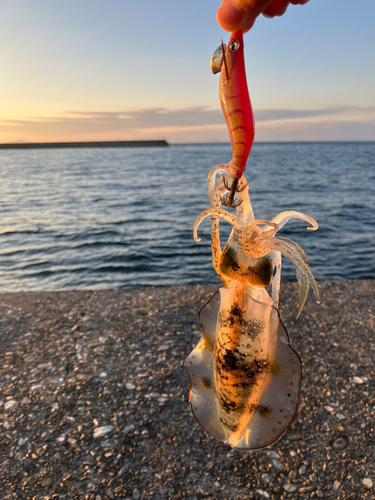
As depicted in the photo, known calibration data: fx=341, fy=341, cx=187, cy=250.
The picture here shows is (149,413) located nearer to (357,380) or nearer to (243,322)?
(243,322)

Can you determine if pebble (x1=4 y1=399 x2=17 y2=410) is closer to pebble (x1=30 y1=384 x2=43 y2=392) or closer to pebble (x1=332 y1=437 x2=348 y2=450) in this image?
pebble (x1=30 y1=384 x2=43 y2=392)

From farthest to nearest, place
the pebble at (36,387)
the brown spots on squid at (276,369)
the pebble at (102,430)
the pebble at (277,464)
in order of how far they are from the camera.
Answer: the pebble at (36,387)
the pebble at (102,430)
the pebble at (277,464)
the brown spots on squid at (276,369)

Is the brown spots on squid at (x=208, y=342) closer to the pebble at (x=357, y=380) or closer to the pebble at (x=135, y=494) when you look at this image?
the pebble at (x=135, y=494)

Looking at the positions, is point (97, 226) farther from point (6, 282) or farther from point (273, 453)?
point (273, 453)

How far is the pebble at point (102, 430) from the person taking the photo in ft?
12.7

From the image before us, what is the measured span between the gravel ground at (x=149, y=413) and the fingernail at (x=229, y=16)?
12.3 feet

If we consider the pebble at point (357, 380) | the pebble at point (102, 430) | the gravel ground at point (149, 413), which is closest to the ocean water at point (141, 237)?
the gravel ground at point (149, 413)

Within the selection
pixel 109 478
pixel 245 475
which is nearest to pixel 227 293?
pixel 245 475

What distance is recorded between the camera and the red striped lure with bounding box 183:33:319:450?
1.81 meters

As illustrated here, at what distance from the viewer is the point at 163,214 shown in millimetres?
22891

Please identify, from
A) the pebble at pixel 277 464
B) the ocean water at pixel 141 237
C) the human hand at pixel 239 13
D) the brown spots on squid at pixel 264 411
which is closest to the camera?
the human hand at pixel 239 13

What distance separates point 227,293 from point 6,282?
1193 cm

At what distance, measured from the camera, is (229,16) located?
165cm

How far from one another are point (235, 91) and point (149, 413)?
3786mm
